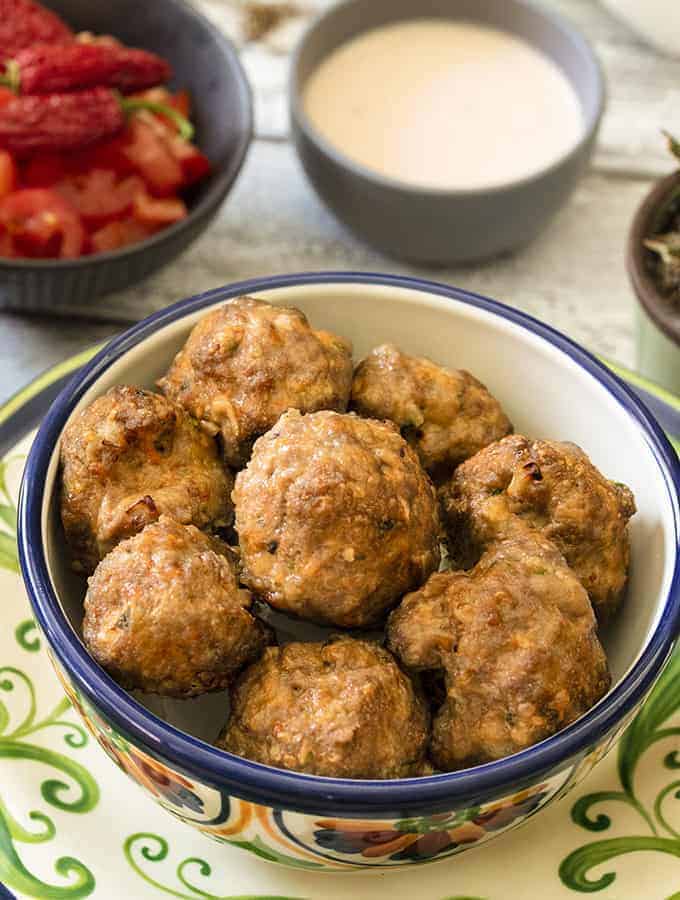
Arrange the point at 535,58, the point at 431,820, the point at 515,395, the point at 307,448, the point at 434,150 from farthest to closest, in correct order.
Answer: the point at 535,58
the point at 434,150
the point at 515,395
the point at 307,448
the point at 431,820

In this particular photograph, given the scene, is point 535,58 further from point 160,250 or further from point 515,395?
point 515,395

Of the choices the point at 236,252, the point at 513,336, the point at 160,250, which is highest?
the point at 513,336

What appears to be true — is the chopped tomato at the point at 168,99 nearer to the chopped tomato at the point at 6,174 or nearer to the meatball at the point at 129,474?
the chopped tomato at the point at 6,174

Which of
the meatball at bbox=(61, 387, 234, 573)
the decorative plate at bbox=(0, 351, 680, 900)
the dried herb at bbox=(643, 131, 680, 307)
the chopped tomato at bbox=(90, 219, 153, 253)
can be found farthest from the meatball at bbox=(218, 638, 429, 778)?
the chopped tomato at bbox=(90, 219, 153, 253)

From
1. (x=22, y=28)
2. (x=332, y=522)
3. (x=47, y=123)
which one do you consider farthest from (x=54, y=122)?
(x=332, y=522)

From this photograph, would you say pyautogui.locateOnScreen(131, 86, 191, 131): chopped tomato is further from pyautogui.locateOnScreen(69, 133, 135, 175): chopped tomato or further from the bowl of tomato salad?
pyautogui.locateOnScreen(69, 133, 135, 175): chopped tomato

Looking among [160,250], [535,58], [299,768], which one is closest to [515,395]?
[299,768]
